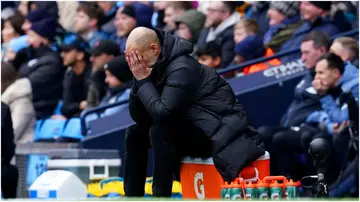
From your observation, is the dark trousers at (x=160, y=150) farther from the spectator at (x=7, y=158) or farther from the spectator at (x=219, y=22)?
the spectator at (x=219, y=22)

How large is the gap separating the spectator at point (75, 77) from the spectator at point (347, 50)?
168 inches

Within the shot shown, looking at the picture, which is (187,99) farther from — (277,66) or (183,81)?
(277,66)

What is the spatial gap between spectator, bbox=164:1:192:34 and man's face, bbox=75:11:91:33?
1639mm

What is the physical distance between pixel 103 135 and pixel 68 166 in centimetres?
131

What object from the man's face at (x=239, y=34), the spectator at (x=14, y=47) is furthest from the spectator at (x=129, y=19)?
the man's face at (x=239, y=34)

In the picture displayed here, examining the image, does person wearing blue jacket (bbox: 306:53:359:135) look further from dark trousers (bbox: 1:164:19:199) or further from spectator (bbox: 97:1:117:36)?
spectator (bbox: 97:1:117:36)

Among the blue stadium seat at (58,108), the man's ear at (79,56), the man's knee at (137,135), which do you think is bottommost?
the man's knee at (137,135)

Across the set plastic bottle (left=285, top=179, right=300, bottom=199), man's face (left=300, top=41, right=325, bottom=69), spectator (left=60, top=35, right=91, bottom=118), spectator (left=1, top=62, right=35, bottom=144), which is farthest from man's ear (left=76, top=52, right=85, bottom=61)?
plastic bottle (left=285, top=179, right=300, bottom=199)

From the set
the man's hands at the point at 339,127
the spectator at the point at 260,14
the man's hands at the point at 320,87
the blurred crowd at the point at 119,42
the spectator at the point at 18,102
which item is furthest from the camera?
the spectator at the point at 18,102

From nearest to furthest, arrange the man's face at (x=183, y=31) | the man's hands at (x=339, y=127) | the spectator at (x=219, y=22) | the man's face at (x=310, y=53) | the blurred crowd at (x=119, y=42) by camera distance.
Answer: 1. the man's hands at (x=339, y=127)
2. the man's face at (x=310, y=53)
3. the blurred crowd at (x=119, y=42)
4. the spectator at (x=219, y=22)
5. the man's face at (x=183, y=31)

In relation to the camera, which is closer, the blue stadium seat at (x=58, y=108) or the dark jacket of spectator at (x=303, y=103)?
the dark jacket of spectator at (x=303, y=103)

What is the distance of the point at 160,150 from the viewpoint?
30.7ft

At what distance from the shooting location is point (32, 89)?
55.8 feet

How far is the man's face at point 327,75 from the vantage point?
508 inches
